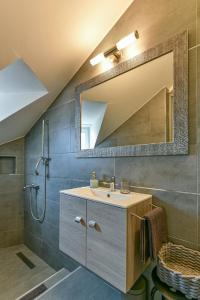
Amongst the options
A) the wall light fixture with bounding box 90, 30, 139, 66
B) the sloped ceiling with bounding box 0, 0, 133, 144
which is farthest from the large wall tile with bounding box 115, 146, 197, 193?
the sloped ceiling with bounding box 0, 0, 133, 144

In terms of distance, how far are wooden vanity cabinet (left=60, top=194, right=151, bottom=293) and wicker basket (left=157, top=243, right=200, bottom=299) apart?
0.17 meters

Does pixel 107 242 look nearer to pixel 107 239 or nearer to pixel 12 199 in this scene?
pixel 107 239

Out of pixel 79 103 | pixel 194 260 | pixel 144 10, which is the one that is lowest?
pixel 194 260

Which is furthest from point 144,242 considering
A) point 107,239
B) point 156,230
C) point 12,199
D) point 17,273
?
point 12,199

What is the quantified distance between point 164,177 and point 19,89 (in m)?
1.94

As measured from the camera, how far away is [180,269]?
1126 millimetres

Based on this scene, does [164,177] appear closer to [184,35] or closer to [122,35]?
[184,35]

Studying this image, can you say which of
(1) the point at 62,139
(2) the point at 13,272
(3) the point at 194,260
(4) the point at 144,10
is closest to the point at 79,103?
(1) the point at 62,139

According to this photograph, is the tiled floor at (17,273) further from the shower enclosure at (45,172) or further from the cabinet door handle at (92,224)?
the cabinet door handle at (92,224)

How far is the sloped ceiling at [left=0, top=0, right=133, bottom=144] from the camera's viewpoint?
1.38 m

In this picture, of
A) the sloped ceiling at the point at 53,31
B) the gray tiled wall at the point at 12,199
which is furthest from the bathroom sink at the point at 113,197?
the gray tiled wall at the point at 12,199

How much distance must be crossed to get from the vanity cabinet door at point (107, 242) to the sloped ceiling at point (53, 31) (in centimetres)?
142

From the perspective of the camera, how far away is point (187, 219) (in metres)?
1.18

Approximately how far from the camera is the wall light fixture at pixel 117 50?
4.80 feet
